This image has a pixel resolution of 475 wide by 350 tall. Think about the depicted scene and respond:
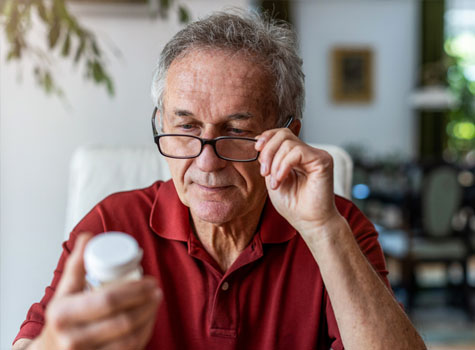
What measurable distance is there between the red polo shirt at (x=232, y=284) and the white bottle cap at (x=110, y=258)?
0.61m

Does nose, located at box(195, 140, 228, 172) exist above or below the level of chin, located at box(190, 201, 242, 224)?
above

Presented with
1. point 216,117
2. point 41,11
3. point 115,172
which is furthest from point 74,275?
point 41,11

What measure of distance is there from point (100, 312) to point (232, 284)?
639mm

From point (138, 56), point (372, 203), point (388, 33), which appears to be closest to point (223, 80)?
point (138, 56)

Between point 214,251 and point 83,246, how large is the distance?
67cm

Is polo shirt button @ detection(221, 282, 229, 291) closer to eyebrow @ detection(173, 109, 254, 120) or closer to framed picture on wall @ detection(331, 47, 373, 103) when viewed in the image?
eyebrow @ detection(173, 109, 254, 120)

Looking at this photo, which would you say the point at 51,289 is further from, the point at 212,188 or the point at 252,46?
the point at 252,46

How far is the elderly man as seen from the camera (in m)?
0.94

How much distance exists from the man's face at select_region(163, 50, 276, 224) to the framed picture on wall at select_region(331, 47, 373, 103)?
5.32 meters

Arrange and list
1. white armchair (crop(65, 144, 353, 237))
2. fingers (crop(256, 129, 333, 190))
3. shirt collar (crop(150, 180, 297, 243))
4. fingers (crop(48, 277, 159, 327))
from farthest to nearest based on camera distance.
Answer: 1. white armchair (crop(65, 144, 353, 237))
2. shirt collar (crop(150, 180, 297, 243))
3. fingers (crop(256, 129, 333, 190))
4. fingers (crop(48, 277, 159, 327))

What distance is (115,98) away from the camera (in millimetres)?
2305

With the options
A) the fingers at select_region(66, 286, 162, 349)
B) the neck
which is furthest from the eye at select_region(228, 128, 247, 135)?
the fingers at select_region(66, 286, 162, 349)

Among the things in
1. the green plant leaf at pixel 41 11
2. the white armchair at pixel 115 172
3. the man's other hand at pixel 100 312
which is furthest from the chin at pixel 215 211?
the green plant leaf at pixel 41 11

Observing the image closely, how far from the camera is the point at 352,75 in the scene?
626cm
